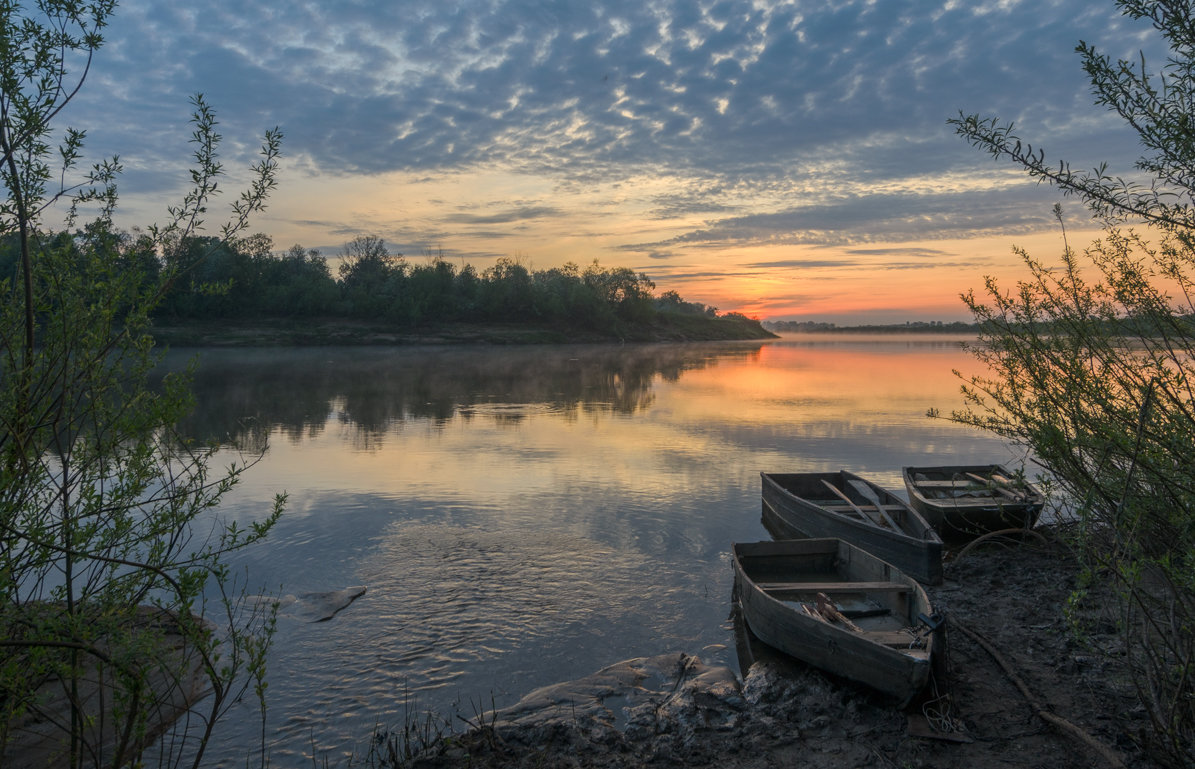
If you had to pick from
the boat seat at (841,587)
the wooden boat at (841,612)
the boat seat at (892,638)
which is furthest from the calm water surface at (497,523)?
the boat seat at (892,638)

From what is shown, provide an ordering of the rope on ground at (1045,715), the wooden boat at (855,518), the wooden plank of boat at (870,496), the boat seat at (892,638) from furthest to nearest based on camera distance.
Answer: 1. the wooden plank of boat at (870,496)
2. the wooden boat at (855,518)
3. the boat seat at (892,638)
4. the rope on ground at (1045,715)

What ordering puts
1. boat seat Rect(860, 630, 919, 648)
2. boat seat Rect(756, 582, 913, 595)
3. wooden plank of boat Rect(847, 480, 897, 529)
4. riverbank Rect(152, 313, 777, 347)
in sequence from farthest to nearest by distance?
riverbank Rect(152, 313, 777, 347), wooden plank of boat Rect(847, 480, 897, 529), boat seat Rect(756, 582, 913, 595), boat seat Rect(860, 630, 919, 648)

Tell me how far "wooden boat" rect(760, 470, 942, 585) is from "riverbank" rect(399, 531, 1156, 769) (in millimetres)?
2107

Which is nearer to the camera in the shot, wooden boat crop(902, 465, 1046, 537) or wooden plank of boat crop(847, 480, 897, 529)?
wooden plank of boat crop(847, 480, 897, 529)

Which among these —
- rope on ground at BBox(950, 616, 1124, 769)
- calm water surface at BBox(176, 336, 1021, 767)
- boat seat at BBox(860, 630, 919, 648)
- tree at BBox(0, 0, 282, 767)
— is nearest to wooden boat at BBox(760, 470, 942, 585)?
calm water surface at BBox(176, 336, 1021, 767)

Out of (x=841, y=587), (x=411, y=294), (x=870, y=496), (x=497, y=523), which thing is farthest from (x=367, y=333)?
(x=841, y=587)

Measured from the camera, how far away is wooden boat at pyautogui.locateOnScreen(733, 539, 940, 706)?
22.7 feet

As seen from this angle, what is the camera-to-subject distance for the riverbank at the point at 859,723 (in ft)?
20.1

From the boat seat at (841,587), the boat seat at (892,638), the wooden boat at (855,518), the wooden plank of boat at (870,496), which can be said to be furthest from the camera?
the wooden plank of boat at (870,496)

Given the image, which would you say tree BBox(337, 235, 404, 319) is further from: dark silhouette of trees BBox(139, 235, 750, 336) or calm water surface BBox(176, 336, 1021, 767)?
calm water surface BBox(176, 336, 1021, 767)

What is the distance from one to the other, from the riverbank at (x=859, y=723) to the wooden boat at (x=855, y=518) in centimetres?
211

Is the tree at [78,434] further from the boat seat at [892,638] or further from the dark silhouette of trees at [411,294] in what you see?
the dark silhouette of trees at [411,294]

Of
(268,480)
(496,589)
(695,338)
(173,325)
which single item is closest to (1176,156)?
(496,589)

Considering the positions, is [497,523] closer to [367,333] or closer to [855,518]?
[855,518]
